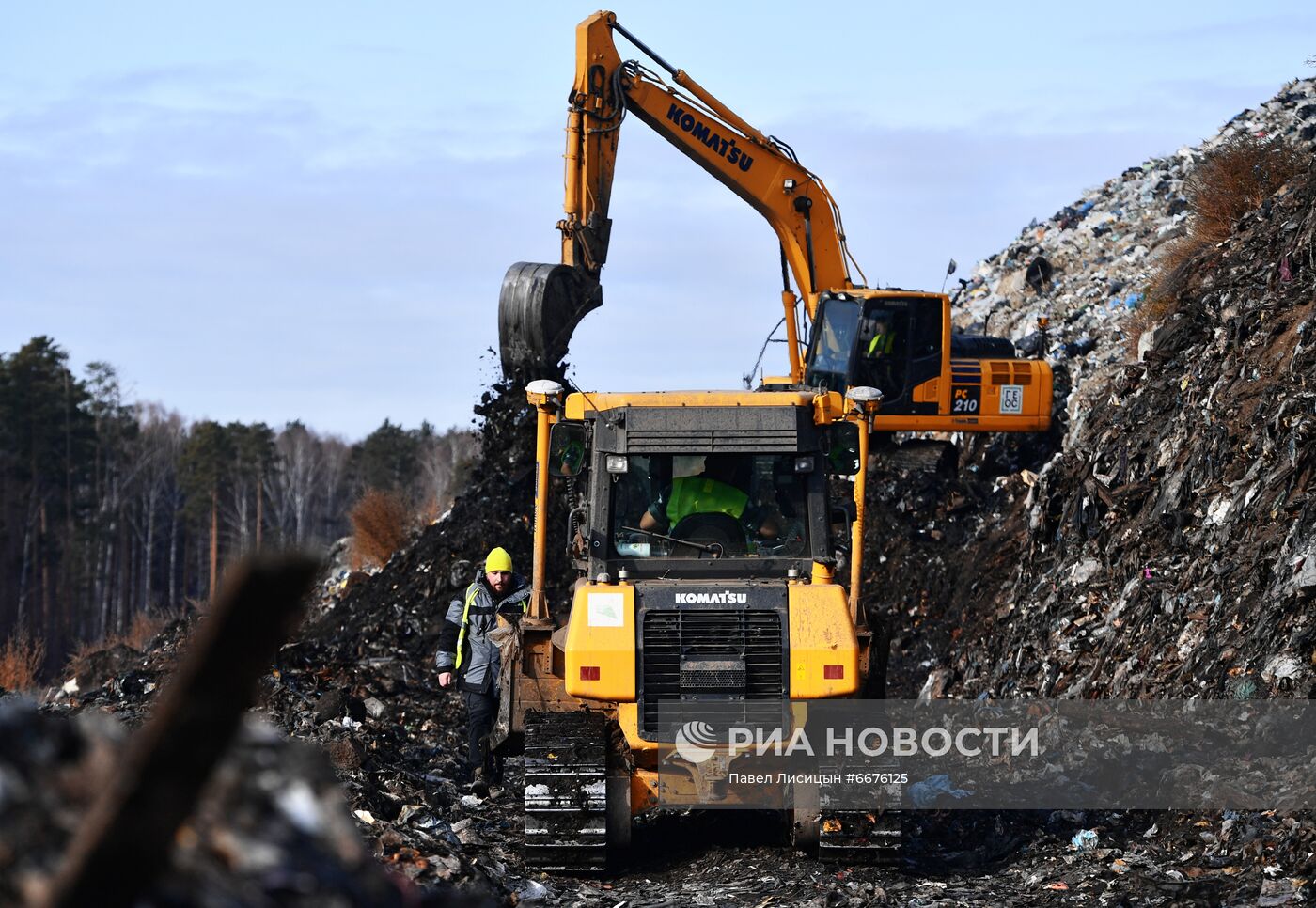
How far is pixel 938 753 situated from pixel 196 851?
10.1 m

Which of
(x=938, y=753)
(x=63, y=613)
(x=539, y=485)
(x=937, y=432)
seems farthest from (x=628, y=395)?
(x=63, y=613)

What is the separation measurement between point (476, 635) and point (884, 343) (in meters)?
9.11

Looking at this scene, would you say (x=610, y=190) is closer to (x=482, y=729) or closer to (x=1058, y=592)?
(x=1058, y=592)

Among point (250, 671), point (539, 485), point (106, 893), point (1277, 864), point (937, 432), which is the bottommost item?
point (1277, 864)

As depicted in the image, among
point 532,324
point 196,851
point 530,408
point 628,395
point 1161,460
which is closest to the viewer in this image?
point 196,851

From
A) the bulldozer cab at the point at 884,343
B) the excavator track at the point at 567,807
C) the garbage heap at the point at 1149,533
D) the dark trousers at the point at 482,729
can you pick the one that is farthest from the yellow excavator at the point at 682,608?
the bulldozer cab at the point at 884,343

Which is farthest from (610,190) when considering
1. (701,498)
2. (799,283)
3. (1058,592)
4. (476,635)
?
(701,498)

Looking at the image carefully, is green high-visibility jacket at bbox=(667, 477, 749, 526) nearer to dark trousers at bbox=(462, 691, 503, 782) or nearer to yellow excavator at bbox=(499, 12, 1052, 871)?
yellow excavator at bbox=(499, 12, 1052, 871)

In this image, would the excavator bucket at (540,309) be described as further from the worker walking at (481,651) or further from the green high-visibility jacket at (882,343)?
the worker walking at (481,651)

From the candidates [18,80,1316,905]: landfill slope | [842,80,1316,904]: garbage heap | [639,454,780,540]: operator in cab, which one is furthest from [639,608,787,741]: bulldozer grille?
[842,80,1316,904]: garbage heap

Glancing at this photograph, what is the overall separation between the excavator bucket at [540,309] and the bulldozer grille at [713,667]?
8.56 meters

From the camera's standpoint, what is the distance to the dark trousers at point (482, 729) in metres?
10.9

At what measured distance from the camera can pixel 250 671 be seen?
1836 millimetres

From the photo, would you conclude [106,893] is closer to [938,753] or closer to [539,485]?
[539,485]
